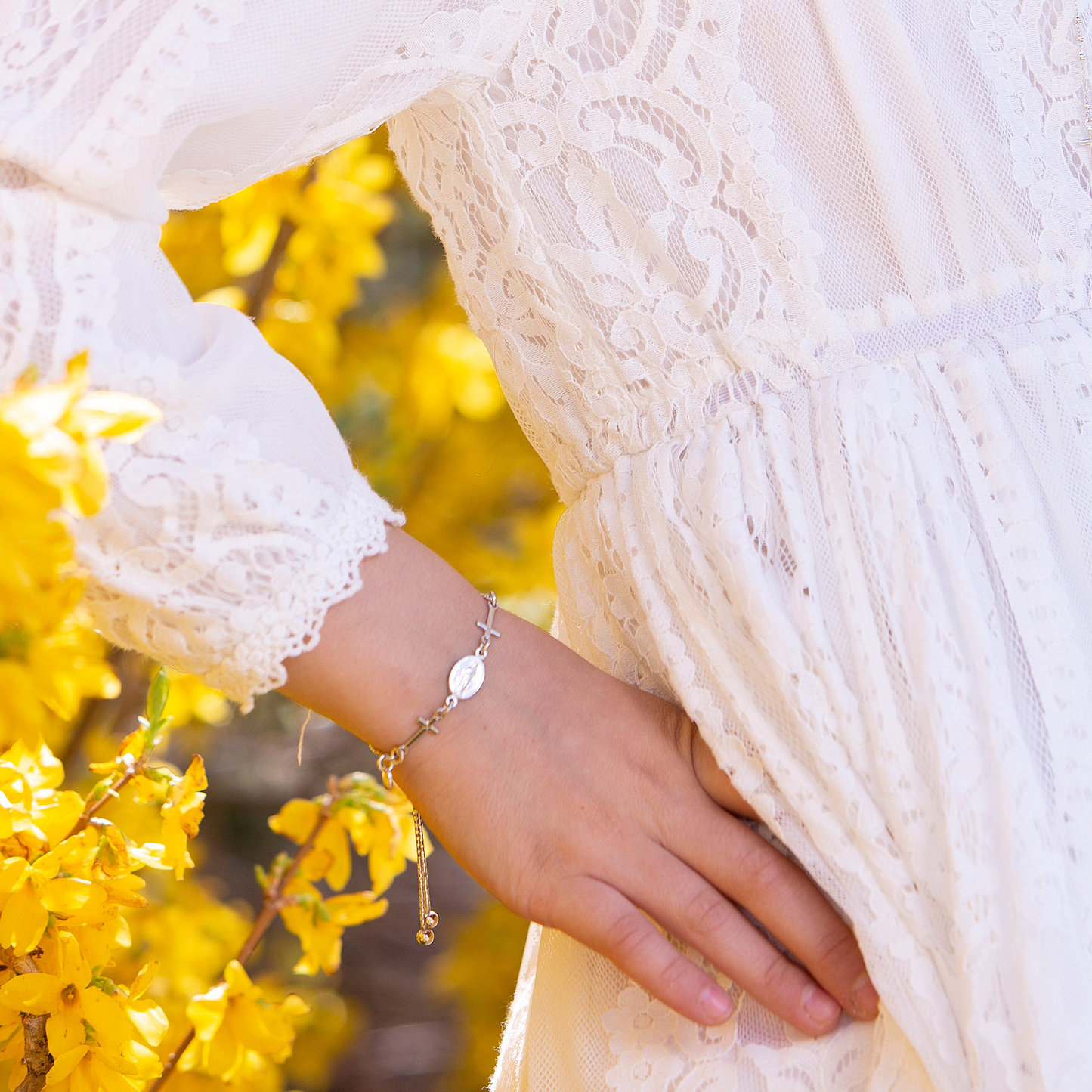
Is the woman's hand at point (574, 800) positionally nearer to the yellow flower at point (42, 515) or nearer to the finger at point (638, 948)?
the finger at point (638, 948)

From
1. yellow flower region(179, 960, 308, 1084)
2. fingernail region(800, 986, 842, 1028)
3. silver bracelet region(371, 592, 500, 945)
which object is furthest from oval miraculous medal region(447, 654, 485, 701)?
yellow flower region(179, 960, 308, 1084)

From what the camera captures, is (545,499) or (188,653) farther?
(545,499)

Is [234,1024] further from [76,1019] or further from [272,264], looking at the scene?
[272,264]

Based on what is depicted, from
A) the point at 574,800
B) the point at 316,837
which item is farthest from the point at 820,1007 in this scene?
the point at 316,837

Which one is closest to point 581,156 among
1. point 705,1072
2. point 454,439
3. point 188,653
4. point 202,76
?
point 202,76

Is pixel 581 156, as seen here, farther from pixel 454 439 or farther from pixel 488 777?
pixel 454 439

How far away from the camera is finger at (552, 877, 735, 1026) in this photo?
1.94ft

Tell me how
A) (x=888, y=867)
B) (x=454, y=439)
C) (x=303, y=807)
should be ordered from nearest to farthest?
1. (x=888, y=867)
2. (x=303, y=807)
3. (x=454, y=439)

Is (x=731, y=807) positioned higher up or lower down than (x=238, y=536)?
lower down

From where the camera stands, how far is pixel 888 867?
0.54 meters

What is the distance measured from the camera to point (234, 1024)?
2.71 feet

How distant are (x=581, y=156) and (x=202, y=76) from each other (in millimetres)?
214

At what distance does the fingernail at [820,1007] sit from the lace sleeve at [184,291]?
1.11ft

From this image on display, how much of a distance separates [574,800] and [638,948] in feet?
0.29
